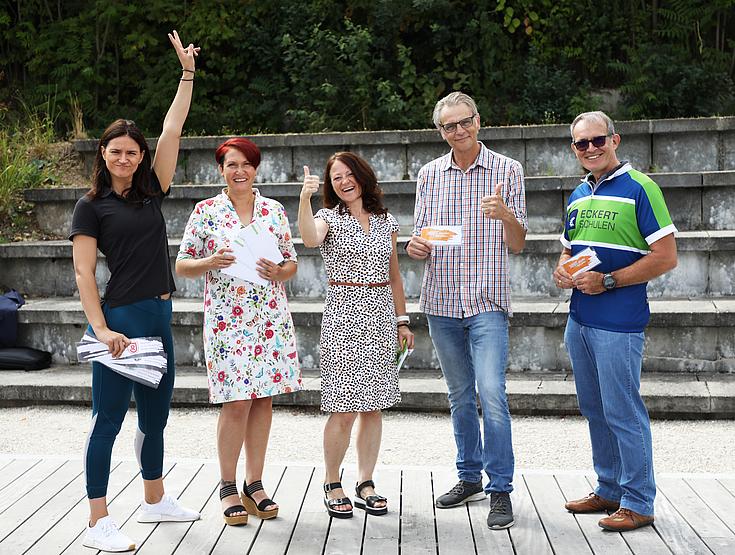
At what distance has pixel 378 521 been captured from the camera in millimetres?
4219

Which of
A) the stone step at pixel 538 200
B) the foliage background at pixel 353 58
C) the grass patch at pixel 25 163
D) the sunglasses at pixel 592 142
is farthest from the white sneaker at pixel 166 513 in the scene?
the foliage background at pixel 353 58

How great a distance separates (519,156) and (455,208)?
169 inches

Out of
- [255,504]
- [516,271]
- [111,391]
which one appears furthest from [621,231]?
[516,271]

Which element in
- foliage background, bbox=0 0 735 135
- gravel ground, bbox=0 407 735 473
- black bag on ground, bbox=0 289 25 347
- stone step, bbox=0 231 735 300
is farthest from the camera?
foliage background, bbox=0 0 735 135

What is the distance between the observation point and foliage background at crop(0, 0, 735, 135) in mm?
9883

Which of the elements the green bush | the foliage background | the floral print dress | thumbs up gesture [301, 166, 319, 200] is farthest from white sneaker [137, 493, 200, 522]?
the foliage background

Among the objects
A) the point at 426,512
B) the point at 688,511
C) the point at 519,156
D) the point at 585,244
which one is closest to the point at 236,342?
the point at 426,512

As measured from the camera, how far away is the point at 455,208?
4.40 metres

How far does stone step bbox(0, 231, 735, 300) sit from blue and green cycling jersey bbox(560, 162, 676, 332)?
10.1ft

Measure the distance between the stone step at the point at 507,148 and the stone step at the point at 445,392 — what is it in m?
2.61

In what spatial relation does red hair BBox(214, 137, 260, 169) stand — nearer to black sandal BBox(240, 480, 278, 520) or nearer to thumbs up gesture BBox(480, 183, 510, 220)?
thumbs up gesture BBox(480, 183, 510, 220)

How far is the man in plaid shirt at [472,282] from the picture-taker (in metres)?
4.26

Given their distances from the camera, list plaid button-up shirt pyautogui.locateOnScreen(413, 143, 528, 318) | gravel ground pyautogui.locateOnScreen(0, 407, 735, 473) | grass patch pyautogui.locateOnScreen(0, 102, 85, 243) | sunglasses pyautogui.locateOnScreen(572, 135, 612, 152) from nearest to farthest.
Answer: sunglasses pyautogui.locateOnScreen(572, 135, 612, 152), plaid button-up shirt pyautogui.locateOnScreen(413, 143, 528, 318), gravel ground pyautogui.locateOnScreen(0, 407, 735, 473), grass patch pyautogui.locateOnScreen(0, 102, 85, 243)

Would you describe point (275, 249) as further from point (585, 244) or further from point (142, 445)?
point (585, 244)
